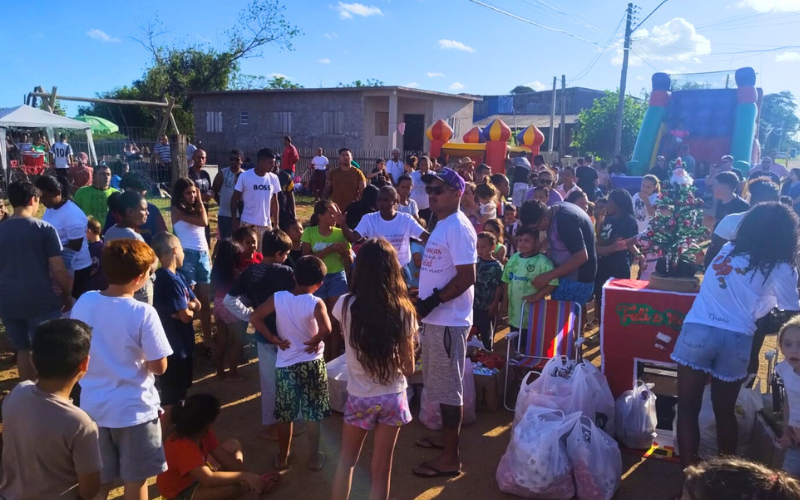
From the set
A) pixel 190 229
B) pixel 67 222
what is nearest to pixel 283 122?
pixel 190 229

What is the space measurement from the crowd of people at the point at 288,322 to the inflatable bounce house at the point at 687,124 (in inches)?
577

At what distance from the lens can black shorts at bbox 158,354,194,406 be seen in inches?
155

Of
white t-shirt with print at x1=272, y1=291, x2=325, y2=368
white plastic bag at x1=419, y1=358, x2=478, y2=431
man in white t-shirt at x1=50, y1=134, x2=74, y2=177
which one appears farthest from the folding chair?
man in white t-shirt at x1=50, y1=134, x2=74, y2=177

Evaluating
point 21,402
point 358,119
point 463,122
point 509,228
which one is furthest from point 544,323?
point 463,122

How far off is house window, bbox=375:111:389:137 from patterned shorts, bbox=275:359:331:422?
21.5m

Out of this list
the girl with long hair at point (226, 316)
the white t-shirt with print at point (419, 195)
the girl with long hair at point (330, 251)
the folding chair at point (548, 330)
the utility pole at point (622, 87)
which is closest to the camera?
the girl with long hair at point (226, 316)

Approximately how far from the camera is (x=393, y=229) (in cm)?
550

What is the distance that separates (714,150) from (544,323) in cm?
1750

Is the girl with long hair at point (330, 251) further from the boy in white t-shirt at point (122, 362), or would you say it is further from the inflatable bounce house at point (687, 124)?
the inflatable bounce house at point (687, 124)

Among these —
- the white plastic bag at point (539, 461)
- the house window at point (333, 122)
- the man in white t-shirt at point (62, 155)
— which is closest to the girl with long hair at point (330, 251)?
the white plastic bag at point (539, 461)

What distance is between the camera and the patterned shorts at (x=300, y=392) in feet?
12.3

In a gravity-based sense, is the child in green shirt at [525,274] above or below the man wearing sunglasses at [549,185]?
below

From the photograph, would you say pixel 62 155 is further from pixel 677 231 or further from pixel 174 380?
pixel 677 231

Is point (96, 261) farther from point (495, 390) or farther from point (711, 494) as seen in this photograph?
point (711, 494)
